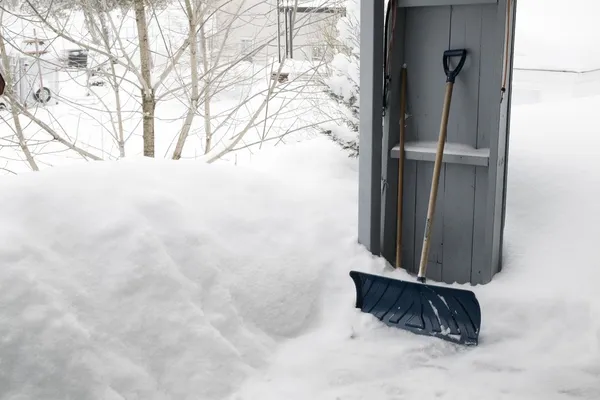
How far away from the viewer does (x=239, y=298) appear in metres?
3.00

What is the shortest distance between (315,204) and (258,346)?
122 cm

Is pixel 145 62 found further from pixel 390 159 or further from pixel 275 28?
pixel 390 159

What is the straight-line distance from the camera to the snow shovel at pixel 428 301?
3.02 meters

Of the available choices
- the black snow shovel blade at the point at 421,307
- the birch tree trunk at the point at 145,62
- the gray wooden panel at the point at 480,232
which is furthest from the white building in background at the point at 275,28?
the black snow shovel blade at the point at 421,307

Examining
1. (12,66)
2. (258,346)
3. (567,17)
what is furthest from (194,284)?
(567,17)

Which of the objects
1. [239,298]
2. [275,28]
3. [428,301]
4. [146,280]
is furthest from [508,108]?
[275,28]

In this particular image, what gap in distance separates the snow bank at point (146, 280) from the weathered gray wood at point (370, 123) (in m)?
0.25

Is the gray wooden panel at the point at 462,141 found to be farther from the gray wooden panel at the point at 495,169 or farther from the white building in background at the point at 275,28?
the white building in background at the point at 275,28

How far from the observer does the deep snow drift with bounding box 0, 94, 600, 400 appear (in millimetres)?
2408

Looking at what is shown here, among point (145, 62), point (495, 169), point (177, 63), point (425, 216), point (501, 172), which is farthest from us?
point (177, 63)

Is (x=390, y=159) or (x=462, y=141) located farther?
(x=390, y=159)

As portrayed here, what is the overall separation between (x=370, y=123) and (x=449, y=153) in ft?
1.57

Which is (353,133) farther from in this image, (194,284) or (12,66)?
(12,66)

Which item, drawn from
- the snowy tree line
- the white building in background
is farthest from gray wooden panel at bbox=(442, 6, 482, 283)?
the white building in background
